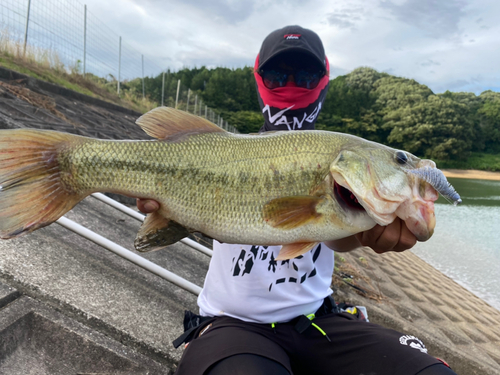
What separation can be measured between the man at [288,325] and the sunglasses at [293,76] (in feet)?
0.55

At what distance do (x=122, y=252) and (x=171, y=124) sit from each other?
1294mm

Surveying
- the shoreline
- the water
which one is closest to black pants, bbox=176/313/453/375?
the water

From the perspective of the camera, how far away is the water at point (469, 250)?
9281mm

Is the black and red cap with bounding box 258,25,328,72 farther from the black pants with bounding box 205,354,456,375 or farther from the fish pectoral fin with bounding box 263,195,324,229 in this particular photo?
the black pants with bounding box 205,354,456,375

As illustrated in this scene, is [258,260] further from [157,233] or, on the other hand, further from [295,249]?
[157,233]

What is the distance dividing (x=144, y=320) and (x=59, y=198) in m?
1.19

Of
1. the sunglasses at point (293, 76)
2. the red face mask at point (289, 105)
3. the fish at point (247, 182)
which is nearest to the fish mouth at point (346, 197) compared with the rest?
the fish at point (247, 182)

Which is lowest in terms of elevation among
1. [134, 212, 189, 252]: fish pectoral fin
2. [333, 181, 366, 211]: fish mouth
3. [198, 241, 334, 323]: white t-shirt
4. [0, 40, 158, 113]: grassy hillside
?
[198, 241, 334, 323]: white t-shirt

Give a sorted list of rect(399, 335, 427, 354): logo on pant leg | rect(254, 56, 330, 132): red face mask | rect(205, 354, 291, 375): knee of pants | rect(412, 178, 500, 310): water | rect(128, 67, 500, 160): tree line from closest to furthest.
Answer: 1. rect(205, 354, 291, 375): knee of pants
2. rect(399, 335, 427, 354): logo on pant leg
3. rect(254, 56, 330, 132): red face mask
4. rect(412, 178, 500, 310): water
5. rect(128, 67, 500, 160): tree line

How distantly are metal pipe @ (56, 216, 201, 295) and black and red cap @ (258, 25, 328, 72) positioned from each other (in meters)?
1.89

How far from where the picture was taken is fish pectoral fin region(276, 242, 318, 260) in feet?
5.54

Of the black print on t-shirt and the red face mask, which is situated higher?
the red face mask

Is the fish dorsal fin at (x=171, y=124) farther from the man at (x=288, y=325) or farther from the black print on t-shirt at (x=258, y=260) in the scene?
the black print on t-shirt at (x=258, y=260)

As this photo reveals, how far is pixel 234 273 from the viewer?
213cm
